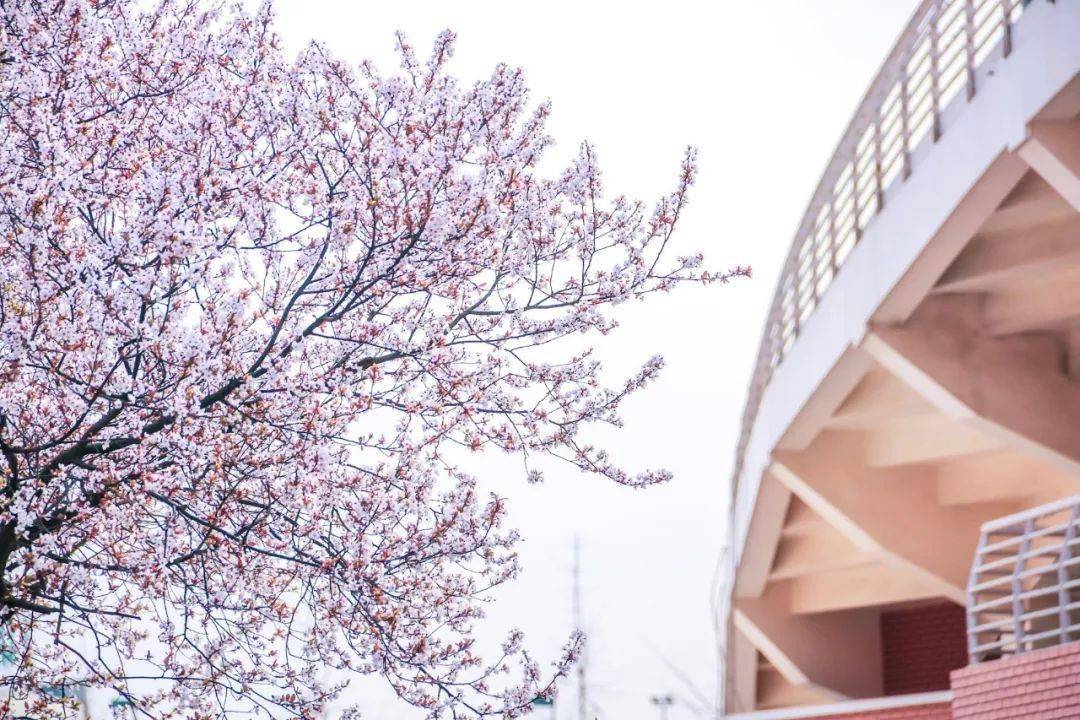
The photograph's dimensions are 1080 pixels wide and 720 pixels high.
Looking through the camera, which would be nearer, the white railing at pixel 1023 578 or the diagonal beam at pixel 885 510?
the white railing at pixel 1023 578

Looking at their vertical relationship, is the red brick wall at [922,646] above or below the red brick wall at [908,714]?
above

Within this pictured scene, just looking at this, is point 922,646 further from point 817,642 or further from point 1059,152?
point 1059,152

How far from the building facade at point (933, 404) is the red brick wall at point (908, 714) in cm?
3

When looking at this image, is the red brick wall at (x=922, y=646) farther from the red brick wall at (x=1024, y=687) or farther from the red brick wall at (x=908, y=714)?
the red brick wall at (x=1024, y=687)

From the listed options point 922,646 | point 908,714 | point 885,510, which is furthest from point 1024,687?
point 922,646

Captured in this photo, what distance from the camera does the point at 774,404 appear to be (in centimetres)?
1811

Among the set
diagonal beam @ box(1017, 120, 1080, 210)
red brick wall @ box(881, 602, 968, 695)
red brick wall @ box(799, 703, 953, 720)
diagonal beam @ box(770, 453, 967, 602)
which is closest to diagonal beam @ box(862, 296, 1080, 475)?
red brick wall @ box(799, 703, 953, 720)

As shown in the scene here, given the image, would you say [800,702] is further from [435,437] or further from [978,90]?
[435,437]

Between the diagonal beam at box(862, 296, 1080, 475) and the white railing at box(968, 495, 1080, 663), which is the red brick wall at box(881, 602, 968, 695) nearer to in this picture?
the white railing at box(968, 495, 1080, 663)

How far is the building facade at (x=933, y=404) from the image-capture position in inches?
441

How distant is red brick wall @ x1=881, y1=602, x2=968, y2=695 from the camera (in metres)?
21.8

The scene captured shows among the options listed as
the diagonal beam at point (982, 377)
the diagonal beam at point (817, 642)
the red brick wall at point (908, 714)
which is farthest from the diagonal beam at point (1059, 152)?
the diagonal beam at point (817, 642)

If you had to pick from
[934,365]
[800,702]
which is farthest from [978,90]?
[800,702]

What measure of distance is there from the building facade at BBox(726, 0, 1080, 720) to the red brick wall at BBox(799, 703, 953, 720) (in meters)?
0.03
